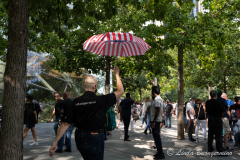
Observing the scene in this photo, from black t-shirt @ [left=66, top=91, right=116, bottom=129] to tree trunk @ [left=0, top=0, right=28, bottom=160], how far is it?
983mm

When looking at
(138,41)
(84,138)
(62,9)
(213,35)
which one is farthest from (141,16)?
(84,138)

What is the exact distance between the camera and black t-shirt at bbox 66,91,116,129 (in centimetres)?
300

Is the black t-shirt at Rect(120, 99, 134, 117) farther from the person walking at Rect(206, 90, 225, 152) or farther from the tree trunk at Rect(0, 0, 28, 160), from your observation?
→ the tree trunk at Rect(0, 0, 28, 160)

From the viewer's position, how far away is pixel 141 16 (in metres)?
11.5

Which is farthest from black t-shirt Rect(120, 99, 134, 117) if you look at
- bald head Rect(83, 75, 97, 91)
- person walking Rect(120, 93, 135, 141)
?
bald head Rect(83, 75, 97, 91)

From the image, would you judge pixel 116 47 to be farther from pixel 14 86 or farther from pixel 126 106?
pixel 126 106

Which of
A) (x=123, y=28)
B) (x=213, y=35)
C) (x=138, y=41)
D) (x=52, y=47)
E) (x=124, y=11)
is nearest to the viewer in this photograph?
(x=138, y=41)

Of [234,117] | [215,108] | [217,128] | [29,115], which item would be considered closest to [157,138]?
[217,128]

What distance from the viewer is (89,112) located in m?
3.03

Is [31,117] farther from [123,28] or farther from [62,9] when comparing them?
[123,28]

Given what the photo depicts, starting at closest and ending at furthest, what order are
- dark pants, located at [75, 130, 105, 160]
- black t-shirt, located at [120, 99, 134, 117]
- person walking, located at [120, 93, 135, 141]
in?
1. dark pants, located at [75, 130, 105, 160]
2. person walking, located at [120, 93, 135, 141]
3. black t-shirt, located at [120, 99, 134, 117]

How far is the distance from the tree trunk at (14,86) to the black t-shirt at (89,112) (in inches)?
38.7

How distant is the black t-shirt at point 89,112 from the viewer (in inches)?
118

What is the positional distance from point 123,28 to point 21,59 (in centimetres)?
835
